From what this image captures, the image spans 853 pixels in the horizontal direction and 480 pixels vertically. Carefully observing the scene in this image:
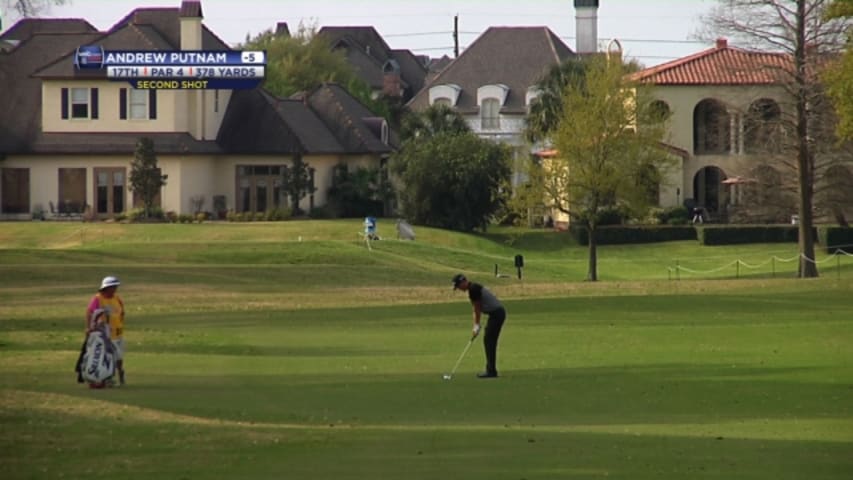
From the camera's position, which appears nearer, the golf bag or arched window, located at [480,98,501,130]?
the golf bag

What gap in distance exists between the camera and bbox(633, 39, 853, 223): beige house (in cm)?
6272

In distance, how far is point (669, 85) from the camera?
9144 centimetres

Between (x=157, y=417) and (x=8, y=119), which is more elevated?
(x=8, y=119)

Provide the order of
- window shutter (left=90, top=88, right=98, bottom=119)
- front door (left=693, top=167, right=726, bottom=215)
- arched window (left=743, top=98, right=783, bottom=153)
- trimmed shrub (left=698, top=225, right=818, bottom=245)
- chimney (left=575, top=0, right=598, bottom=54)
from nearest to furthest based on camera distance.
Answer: arched window (left=743, top=98, right=783, bottom=153) → trimmed shrub (left=698, top=225, right=818, bottom=245) → window shutter (left=90, top=88, right=98, bottom=119) → front door (left=693, top=167, right=726, bottom=215) → chimney (left=575, top=0, right=598, bottom=54)

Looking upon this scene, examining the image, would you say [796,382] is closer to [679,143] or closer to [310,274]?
[310,274]

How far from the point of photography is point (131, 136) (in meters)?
87.3

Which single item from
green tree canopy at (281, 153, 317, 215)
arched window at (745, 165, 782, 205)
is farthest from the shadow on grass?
green tree canopy at (281, 153, 317, 215)

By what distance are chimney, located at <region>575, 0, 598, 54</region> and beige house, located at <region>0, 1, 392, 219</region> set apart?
29.2m

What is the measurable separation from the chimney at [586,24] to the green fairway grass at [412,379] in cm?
5802

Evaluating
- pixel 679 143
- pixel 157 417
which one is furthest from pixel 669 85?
pixel 157 417

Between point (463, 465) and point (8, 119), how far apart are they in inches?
2959

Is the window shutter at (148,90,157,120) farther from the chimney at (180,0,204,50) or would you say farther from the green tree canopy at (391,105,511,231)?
the green tree canopy at (391,105,511,231)

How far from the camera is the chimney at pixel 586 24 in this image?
115688 mm

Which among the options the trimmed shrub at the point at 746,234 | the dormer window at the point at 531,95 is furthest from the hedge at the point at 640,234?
the dormer window at the point at 531,95
